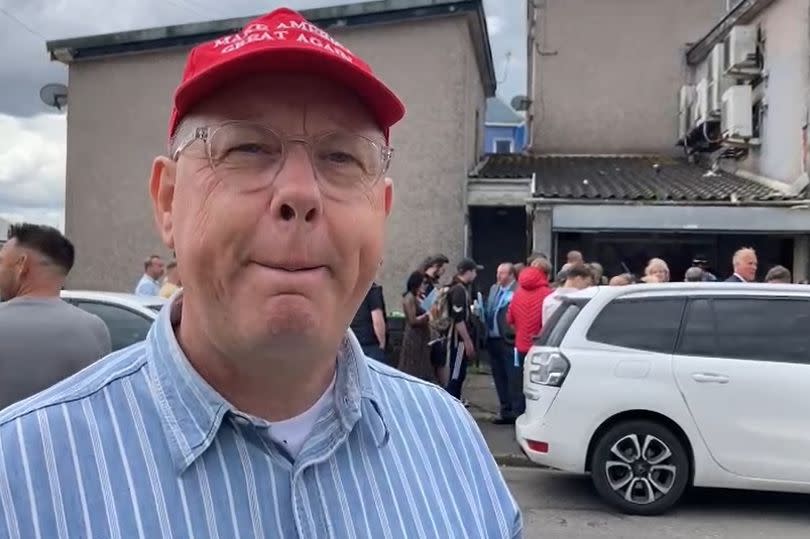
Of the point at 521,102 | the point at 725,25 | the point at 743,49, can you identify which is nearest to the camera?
the point at 743,49

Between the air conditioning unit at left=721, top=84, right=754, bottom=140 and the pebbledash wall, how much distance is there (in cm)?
458

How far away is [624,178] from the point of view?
15.6 metres

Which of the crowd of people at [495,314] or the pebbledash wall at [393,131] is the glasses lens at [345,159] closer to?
the crowd of people at [495,314]

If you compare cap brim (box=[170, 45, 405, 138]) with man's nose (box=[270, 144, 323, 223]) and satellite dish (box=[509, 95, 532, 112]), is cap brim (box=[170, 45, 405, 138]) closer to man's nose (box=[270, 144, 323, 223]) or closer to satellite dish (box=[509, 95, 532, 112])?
man's nose (box=[270, 144, 323, 223])

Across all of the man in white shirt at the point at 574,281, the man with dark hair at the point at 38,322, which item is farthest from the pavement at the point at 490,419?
the man with dark hair at the point at 38,322

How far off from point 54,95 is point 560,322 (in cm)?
1103

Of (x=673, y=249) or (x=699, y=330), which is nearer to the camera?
(x=699, y=330)

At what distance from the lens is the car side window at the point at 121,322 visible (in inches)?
296

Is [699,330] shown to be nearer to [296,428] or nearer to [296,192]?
[296,428]

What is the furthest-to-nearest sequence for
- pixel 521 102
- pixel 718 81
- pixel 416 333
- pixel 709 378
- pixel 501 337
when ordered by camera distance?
pixel 521 102 < pixel 718 81 < pixel 501 337 < pixel 416 333 < pixel 709 378

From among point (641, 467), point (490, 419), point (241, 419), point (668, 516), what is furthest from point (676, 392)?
point (241, 419)

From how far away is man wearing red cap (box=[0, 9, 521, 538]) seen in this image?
1334 millimetres

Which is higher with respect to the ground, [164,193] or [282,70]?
[282,70]

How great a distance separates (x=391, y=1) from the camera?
45.3 feet
